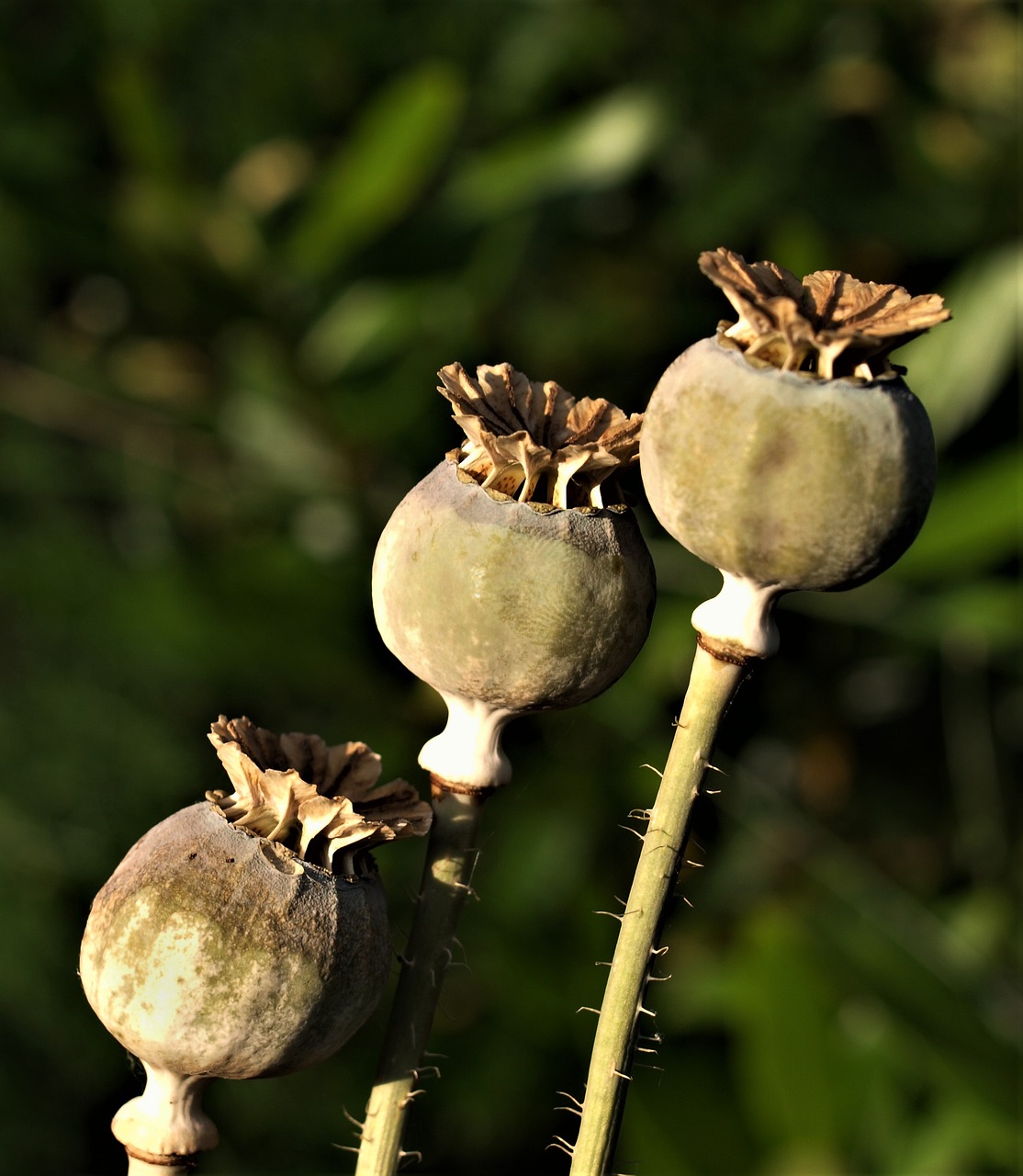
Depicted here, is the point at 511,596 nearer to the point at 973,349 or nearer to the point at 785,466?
the point at 785,466

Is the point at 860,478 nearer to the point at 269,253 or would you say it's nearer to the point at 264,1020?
the point at 264,1020

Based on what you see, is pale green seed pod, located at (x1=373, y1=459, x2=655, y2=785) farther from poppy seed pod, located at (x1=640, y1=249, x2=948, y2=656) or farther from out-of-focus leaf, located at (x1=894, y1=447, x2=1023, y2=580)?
out-of-focus leaf, located at (x1=894, y1=447, x2=1023, y2=580)

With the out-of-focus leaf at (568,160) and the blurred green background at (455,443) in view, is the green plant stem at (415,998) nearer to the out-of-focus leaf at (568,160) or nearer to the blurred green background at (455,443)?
the blurred green background at (455,443)

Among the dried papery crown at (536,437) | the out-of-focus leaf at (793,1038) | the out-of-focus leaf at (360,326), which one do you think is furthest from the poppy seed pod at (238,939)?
the out-of-focus leaf at (360,326)

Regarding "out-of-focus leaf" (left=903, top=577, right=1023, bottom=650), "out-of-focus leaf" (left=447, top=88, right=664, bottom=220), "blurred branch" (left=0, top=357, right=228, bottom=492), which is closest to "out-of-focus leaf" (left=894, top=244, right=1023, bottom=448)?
"out-of-focus leaf" (left=903, top=577, right=1023, bottom=650)

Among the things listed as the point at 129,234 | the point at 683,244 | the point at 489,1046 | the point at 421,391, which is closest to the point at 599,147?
the point at 683,244
